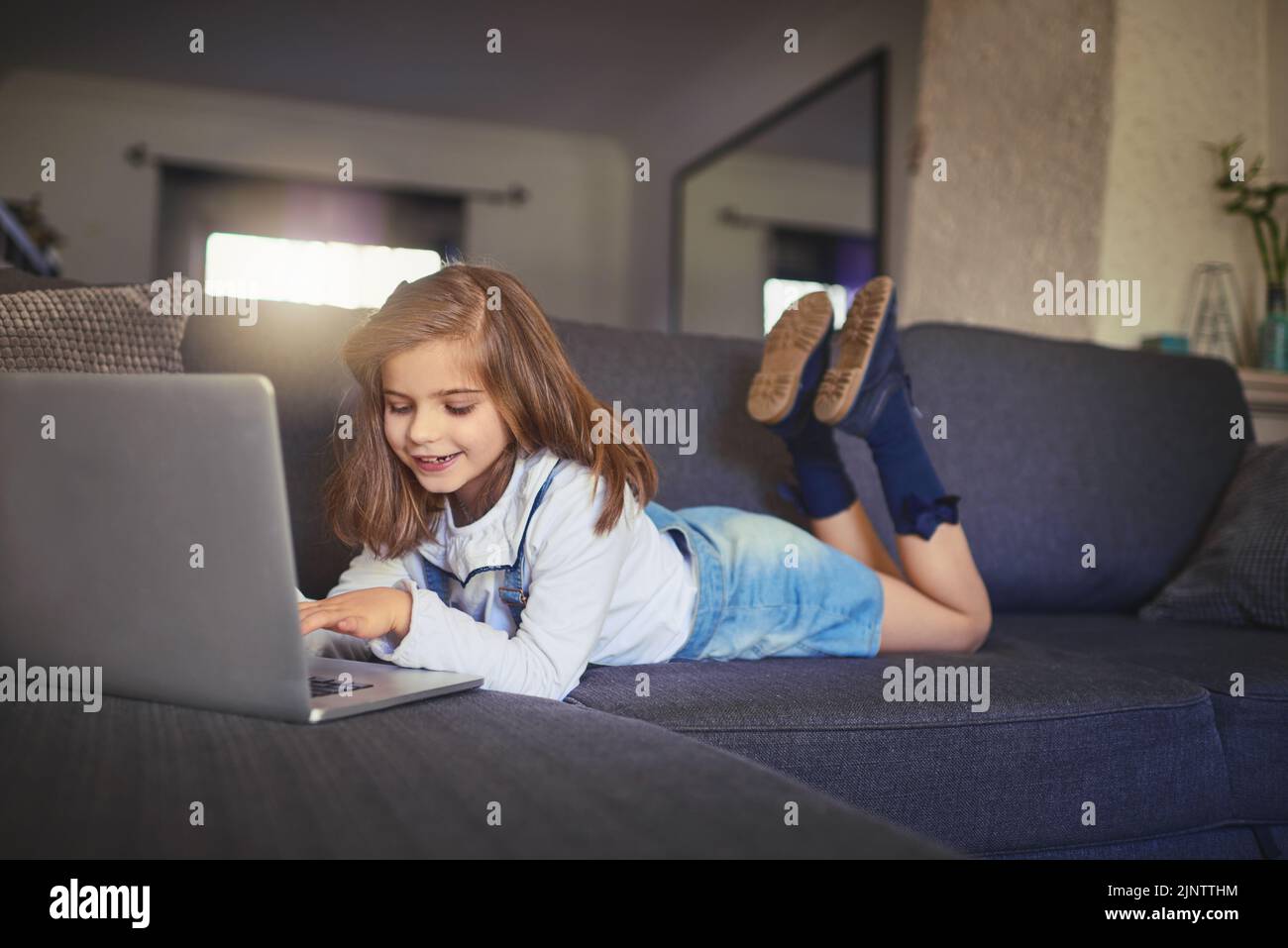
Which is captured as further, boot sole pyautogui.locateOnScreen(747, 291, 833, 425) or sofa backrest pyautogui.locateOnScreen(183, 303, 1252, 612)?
sofa backrest pyautogui.locateOnScreen(183, 303, 1252, 612)

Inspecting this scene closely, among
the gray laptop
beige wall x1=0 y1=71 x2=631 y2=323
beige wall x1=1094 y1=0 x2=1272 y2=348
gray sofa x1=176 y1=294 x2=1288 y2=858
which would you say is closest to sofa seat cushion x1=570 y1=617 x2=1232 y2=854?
gray sofa x1=176 y1=294 x2=1288 y2=858

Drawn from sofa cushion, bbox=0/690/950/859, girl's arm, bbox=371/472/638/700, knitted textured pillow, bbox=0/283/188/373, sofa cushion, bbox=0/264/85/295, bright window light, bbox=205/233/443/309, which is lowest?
sofa cushion, bbox=0/690/950/859

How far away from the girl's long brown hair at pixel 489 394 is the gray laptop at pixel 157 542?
0.41 m

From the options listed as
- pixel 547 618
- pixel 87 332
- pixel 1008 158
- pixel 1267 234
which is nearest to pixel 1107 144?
pixel 1008 158

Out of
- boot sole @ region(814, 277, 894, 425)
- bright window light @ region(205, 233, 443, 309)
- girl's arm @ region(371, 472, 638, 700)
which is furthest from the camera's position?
bright window light @ region(205, 233, 443, 309)

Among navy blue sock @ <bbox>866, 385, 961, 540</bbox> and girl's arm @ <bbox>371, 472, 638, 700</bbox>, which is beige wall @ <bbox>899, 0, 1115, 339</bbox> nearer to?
navy blue sock @ <bbox>866, 385, 961, 540</bbox>

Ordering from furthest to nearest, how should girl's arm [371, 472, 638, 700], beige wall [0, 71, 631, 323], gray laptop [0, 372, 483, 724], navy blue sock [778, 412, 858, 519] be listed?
beige wall [0, 71, 631, 323], navy blue sock [778, 412, 858, 519], girl's arm [371, 472, 638, 700], gray laptop [0, 372, 483, 724]

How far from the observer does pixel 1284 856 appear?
123 centimetres

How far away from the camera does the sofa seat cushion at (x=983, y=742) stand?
3.31ft

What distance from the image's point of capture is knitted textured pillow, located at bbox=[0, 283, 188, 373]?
44.2 inches

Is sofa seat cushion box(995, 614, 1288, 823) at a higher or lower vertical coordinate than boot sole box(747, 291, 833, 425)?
lower

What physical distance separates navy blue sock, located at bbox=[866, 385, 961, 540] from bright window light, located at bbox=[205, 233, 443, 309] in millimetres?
4414

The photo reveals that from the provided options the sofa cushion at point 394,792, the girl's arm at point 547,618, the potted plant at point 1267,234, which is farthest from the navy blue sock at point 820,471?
the potted plant at point 1267,234
